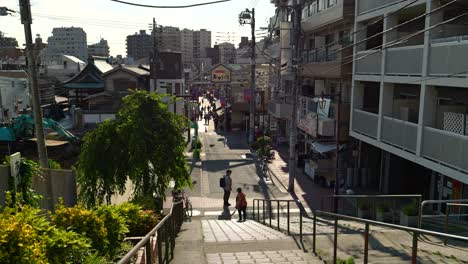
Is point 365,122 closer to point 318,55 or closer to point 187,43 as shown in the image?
point 318,55

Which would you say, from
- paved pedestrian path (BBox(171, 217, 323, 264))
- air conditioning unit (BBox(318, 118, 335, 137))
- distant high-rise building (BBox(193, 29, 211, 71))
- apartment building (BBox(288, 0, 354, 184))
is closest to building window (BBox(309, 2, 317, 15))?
apartment building (BBox(288, 0, 354, 184))

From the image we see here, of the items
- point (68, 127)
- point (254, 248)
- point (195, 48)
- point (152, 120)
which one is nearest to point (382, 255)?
point (254, 248)

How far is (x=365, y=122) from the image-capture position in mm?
Result: 19688

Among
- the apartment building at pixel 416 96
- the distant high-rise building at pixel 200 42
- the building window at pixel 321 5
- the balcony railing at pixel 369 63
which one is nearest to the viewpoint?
the apartment building at pixel 416 96

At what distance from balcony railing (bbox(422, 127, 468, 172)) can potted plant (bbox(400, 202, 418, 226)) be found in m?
1.69

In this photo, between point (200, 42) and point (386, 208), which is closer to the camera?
point (386, 208)

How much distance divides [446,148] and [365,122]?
6521 millimetres

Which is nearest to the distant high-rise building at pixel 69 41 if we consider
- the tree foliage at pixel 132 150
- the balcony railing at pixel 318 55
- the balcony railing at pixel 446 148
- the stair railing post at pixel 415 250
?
the balcony railing at pixel 318 55

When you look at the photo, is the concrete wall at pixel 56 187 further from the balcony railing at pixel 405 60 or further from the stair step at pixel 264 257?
the balcony railing at pixel 405 60

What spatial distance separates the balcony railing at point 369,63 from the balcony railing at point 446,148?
4.67 meters

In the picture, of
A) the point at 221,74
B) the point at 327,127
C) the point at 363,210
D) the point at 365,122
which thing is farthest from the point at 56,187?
the point at 221,74

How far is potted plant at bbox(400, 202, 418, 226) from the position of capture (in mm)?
13602

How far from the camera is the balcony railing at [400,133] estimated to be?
15.4m

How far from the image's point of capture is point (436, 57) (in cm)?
1395
